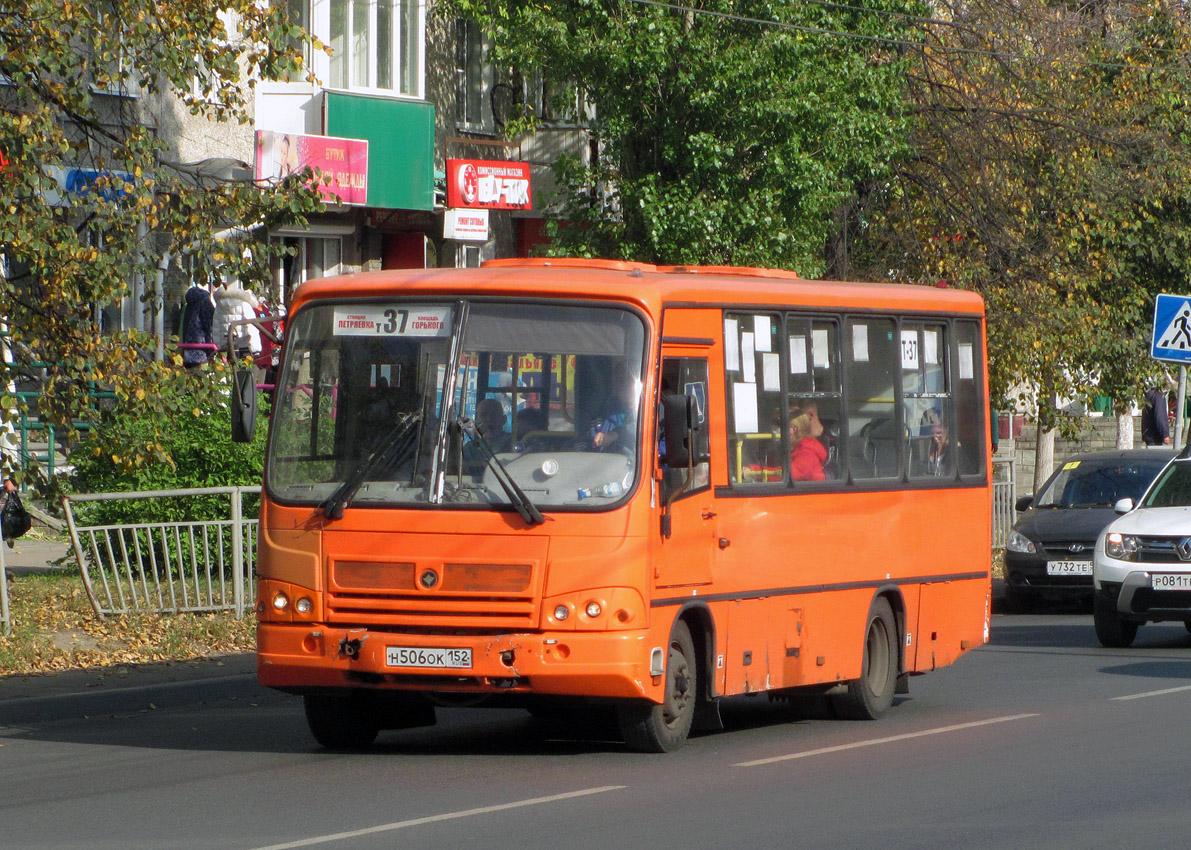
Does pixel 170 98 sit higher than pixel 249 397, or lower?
higher

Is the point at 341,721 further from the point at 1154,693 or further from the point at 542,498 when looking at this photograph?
the point at 1154,693

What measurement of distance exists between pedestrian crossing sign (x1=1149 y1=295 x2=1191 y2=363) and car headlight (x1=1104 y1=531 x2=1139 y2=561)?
288 inches

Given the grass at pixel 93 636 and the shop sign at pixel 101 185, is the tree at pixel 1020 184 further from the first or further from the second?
the shop sign at pixel 101 185

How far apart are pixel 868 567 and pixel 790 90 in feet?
35.0

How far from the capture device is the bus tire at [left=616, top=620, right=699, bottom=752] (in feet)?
35.1

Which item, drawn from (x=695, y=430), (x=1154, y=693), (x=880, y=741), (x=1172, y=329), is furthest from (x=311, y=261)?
(x=695, y=430)


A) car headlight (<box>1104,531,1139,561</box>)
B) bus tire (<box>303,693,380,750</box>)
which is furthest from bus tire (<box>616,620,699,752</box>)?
car headlight (<box>1104,531,1139,561</box>)

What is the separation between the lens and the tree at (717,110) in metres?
22.6

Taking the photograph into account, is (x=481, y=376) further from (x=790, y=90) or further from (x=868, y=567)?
(x=790, y=90)

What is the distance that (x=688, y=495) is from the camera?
1092 centimetres

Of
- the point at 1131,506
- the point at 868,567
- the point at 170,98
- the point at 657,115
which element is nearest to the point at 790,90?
the point at 657,115

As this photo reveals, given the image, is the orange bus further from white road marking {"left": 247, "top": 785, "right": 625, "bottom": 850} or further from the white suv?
the white suv

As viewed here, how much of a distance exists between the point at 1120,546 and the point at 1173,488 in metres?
1.15

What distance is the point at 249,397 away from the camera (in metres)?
11.2
